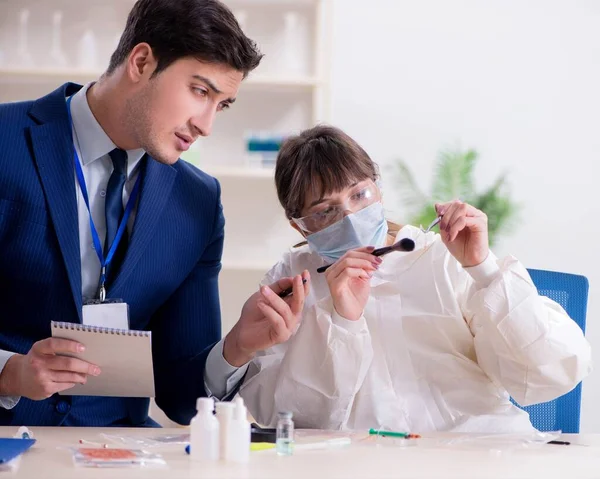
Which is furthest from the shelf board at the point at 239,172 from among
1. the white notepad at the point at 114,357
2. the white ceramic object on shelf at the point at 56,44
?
the white notepad at the point at 114,357

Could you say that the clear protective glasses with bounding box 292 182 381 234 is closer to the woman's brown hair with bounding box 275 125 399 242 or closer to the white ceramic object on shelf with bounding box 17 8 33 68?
the woman's brown hair with bounding box 275 125 399 242

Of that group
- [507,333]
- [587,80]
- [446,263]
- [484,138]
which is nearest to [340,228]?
[446,263]

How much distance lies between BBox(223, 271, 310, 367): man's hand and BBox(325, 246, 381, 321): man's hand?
0.30ft

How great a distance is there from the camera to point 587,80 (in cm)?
452

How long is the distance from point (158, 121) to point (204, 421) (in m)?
0.87

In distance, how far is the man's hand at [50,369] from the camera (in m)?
1.57

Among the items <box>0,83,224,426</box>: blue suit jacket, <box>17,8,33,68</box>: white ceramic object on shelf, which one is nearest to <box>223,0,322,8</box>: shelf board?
<box>17,8,33,68</box>: white ceramic object on shelf

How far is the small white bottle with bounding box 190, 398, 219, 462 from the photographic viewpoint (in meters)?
1.35

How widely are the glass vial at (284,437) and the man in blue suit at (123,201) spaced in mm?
341

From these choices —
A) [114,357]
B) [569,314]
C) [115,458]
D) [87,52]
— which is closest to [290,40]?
[87,52]

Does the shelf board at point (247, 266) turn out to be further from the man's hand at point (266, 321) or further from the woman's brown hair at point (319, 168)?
the man's hand at point (266, 321)

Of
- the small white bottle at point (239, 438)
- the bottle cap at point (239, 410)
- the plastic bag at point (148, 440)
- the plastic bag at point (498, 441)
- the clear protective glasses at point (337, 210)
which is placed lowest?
the plastic bag at point (498, 441)

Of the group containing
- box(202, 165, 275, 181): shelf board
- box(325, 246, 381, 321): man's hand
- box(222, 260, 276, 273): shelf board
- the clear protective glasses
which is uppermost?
box(202, 165, 275, 181): shelf board

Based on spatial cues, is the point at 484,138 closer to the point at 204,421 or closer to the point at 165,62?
the point at 165,62
